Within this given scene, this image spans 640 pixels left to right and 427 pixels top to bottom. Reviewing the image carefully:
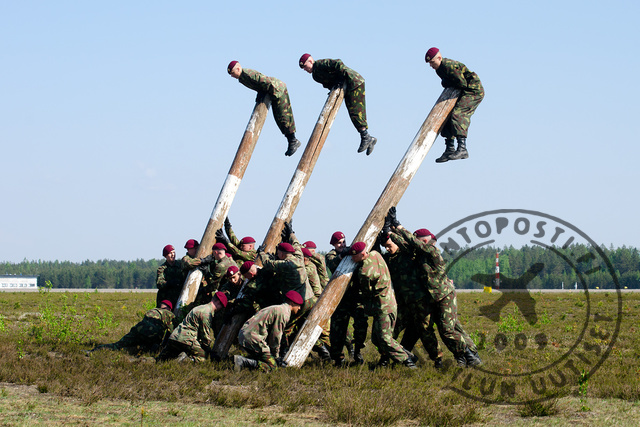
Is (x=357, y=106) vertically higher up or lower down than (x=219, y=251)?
higher up

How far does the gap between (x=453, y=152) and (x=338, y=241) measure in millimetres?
2054

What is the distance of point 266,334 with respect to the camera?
8680mm

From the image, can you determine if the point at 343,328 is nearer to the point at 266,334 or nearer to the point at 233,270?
the point at 266,334

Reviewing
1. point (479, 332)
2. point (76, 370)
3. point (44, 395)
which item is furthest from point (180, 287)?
point (479, 332)

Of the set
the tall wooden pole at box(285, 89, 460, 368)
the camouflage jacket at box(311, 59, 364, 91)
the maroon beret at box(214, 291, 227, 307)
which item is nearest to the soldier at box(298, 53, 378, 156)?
the camouflage jacket at box(311, 59, 364, 91)

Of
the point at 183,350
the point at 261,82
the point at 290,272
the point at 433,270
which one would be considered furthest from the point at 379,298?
the point at 261,82

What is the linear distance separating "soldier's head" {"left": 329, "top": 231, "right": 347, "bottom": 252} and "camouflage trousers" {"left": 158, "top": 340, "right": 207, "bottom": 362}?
7.79ft

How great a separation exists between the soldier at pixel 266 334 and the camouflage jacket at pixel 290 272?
0.62 feet

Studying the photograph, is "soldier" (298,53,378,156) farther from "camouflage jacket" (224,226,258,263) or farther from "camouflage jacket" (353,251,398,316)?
"camouflage jacket" (224,226,258,263)

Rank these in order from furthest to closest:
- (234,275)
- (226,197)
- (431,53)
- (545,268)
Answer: (545,268)
(226,197)
(234,275)
(431,53)

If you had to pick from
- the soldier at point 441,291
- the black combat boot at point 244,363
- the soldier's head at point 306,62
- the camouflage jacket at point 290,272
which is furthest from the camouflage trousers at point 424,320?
the soldier's head at point 306,62

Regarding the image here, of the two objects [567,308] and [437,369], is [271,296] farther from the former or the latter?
[567,308]

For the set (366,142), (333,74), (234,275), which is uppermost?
(333,74)

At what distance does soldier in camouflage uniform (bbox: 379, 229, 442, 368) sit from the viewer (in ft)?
30.0
